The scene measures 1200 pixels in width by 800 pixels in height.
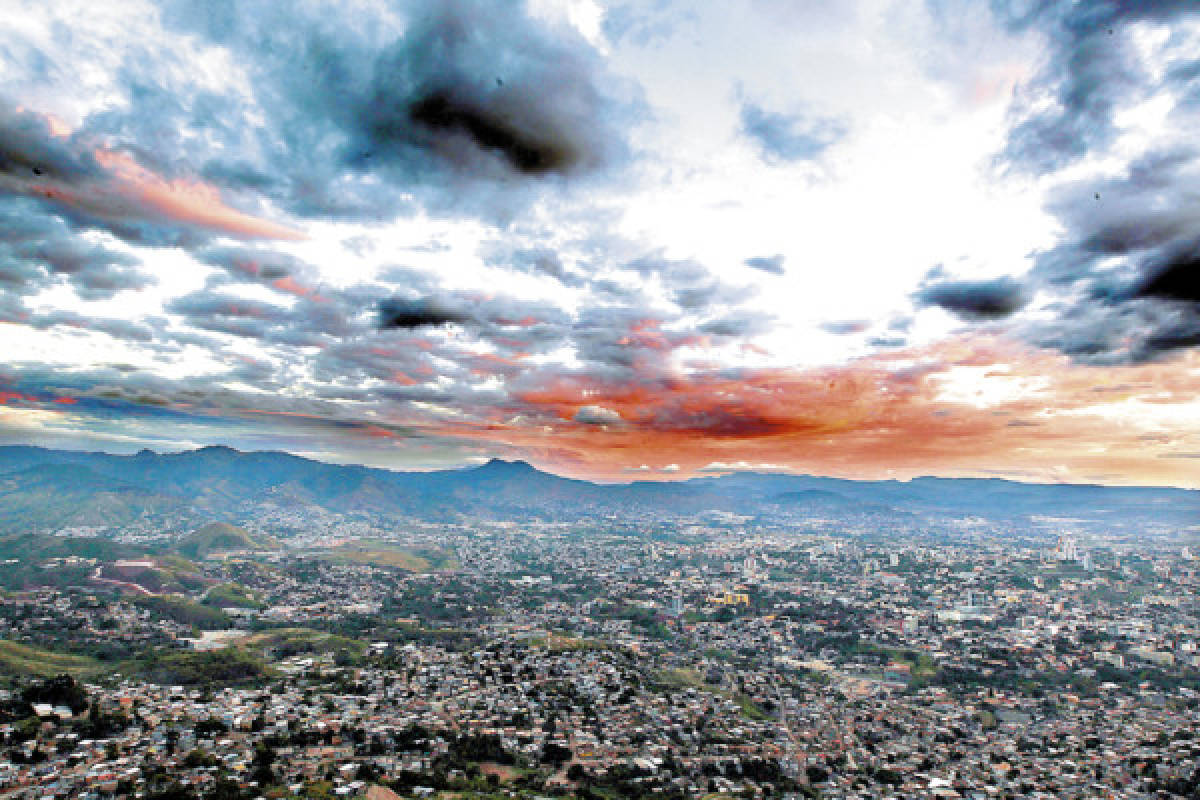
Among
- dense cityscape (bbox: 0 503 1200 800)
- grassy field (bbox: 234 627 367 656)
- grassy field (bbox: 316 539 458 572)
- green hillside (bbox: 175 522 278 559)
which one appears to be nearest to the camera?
dense cityscape (bbox: 0 503 1200 800)

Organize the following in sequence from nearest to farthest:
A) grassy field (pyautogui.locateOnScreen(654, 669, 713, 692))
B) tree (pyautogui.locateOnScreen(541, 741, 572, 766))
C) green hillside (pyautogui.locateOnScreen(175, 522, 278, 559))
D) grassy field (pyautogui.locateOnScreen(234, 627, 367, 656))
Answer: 1. tree (pyautogui.locateOnScreen(541, 741, 572, 766))
2. grassy field (pyautogui.locateOnScreen(654, 669, 713, 692))
3. grassy field (pyautogui.locateOnScreen(234, 627, 367, 656))
4. green hillside (pyautogui.locateOnScreen(175, 522, 278, 559))

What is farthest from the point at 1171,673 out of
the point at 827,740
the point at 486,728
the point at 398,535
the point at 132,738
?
the point at 398,535

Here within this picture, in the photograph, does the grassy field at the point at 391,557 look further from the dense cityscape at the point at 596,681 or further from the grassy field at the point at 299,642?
the grassy field at the point at 299,642

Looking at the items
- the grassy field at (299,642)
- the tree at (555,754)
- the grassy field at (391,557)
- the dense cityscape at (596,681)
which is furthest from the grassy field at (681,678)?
the grassy field at (391,557)

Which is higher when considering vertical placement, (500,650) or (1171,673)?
(1171,673)

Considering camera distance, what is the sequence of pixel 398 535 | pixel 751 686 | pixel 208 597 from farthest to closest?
pixel 398 535 < pixel 208 597 < pixel 751 686

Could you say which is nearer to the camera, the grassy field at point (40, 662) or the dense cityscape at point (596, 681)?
the dense cityscape at point (596, 681)

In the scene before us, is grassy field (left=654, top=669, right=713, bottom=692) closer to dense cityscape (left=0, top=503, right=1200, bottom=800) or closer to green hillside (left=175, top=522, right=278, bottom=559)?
dense cityscape (left=0, top=503, right=1200, bottom=800)

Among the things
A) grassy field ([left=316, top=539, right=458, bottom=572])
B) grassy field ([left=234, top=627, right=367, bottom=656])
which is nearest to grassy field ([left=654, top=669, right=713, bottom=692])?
grassy field ([left=234, top=627, right=367, bottom=656])

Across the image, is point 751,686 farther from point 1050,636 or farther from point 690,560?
point 690,560
